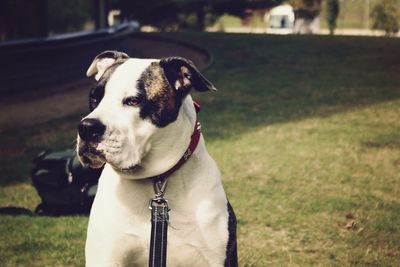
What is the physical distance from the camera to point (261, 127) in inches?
316

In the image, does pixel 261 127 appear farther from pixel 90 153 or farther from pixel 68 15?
pixel 68 15

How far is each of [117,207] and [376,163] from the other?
4.28 metres

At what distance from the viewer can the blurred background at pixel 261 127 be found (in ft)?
14.0

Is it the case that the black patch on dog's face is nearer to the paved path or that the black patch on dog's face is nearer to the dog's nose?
the dog's nose

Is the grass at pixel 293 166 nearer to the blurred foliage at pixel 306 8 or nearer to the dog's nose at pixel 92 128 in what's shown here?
the dog's nose at pixel 92 128

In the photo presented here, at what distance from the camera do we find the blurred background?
4.25 meters

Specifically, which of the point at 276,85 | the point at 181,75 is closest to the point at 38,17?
the point at 276,85

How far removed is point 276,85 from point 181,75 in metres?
8.70

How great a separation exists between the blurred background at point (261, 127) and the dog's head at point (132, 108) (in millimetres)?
1699

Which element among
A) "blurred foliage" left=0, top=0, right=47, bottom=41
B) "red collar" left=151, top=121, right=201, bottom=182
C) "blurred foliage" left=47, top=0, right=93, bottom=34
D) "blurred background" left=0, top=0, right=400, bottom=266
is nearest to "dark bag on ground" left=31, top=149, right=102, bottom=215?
"blurred background" left=0, top=0, right=400, bottom=266

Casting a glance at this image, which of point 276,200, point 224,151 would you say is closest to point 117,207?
point 276,200

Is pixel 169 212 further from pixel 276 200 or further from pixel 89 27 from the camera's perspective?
pixel 89 27

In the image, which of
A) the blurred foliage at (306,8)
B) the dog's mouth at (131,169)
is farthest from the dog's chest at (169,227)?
the blurred foliage at (306,8)

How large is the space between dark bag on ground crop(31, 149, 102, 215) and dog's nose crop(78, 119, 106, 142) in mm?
2303
